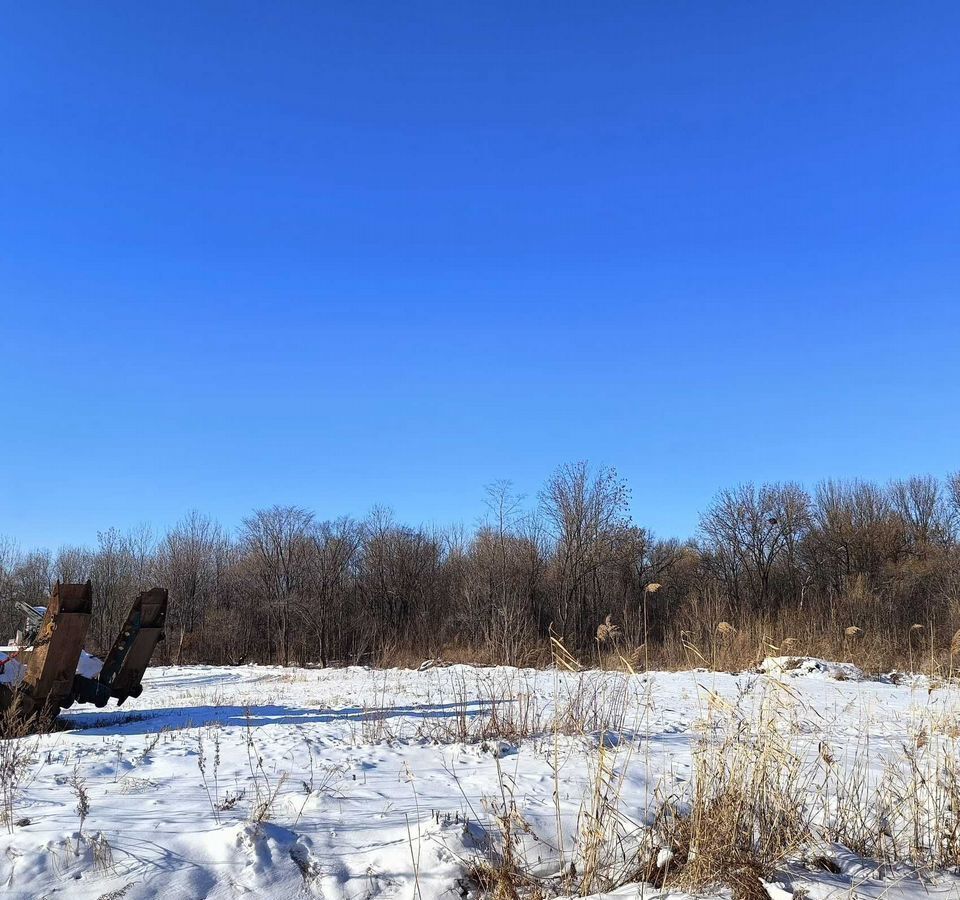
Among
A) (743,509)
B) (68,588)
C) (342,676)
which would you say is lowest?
(342,676)

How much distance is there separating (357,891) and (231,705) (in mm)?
10299

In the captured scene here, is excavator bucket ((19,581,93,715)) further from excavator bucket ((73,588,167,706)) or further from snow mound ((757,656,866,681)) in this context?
snow mound ((757,656,866,681))

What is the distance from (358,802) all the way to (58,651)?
6927mm

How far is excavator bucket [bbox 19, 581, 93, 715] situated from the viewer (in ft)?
31.3

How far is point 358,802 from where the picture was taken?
4473 millimetres

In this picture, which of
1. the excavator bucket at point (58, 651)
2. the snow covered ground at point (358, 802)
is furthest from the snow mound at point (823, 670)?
the excavator bucket at point (58, 651)

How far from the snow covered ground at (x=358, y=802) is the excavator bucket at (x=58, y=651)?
1451mm

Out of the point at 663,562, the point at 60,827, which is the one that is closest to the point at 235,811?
the point at 60,827

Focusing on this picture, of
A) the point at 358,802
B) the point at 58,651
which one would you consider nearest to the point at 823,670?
the point at 358,802

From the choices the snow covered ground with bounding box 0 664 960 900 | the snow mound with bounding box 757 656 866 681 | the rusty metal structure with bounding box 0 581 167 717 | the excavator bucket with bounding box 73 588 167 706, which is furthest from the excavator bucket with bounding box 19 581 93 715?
Answer: the snow mound with bounding box 757 656 866 681

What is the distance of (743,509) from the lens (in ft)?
119

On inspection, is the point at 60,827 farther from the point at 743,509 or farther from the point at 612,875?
the point at 743,509

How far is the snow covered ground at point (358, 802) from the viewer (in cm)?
327

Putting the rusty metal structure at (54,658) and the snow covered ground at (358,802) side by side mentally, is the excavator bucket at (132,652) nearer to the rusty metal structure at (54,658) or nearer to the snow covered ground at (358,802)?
the rusty metal structure at (54,658)
